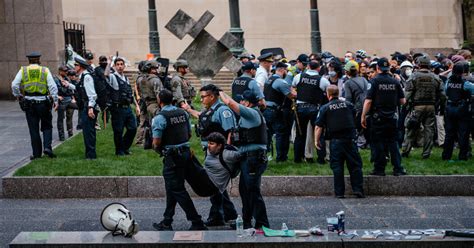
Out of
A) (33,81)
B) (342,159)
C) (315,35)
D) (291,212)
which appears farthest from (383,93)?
(315,35)

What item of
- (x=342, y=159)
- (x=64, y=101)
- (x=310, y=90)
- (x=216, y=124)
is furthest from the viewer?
(x=64, y=101)

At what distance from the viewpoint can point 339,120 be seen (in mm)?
13070

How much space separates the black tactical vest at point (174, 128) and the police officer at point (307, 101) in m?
4.39

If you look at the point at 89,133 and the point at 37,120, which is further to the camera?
the point at 37,120

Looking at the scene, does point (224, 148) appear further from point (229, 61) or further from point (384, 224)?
point (229, 61)

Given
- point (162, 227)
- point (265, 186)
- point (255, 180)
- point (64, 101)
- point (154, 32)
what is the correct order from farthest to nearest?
point (154, 32)
point (64, 101)
point (265, 186)
point (162, 227)
point (255, 180)

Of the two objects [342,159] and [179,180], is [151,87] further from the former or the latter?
[179,180]

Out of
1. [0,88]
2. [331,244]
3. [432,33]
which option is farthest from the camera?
[432,33]

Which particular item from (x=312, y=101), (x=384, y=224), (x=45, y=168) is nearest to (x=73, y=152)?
(x=45, y=168)

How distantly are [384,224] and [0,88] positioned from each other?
1749cm

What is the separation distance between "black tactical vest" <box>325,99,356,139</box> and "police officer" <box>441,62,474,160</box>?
305 centimetres

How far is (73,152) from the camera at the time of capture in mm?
16219

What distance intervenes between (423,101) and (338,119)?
3.04m

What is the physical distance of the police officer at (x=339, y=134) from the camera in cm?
1308
